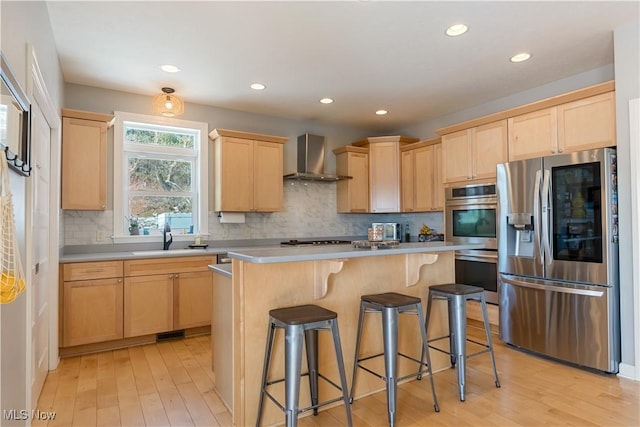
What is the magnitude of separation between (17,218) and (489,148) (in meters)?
3.96

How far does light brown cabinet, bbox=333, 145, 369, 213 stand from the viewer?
5473mm

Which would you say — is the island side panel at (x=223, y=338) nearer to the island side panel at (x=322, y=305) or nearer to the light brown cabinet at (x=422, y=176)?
the island side panel at (x=322, y=305)

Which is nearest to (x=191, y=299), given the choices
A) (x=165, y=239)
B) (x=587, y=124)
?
(x=165, y=239)

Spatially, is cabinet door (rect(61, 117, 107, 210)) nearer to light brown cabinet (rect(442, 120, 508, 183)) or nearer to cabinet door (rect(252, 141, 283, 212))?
Result: cabinet door (rect(252, 141, 283, 212))

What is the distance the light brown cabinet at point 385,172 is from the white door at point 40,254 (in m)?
3.88

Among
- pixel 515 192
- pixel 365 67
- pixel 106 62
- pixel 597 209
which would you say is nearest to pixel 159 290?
pixel 106 62

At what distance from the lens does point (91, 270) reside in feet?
11.5

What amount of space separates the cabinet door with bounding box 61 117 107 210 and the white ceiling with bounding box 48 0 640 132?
1.83ft

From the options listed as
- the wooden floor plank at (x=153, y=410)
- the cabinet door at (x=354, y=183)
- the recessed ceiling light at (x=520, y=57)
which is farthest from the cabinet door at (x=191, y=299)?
the recessed ceiling light at (x=520, y=57)

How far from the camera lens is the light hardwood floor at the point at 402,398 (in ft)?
7.50

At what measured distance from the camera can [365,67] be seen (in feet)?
11.7

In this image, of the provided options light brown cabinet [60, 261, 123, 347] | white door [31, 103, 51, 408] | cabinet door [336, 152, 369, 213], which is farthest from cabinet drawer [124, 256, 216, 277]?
cabinet door [336, 152, 369, 213]

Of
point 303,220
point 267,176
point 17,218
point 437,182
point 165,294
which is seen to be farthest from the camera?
point 303,220

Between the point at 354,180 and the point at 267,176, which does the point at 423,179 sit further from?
the point at 267,176
